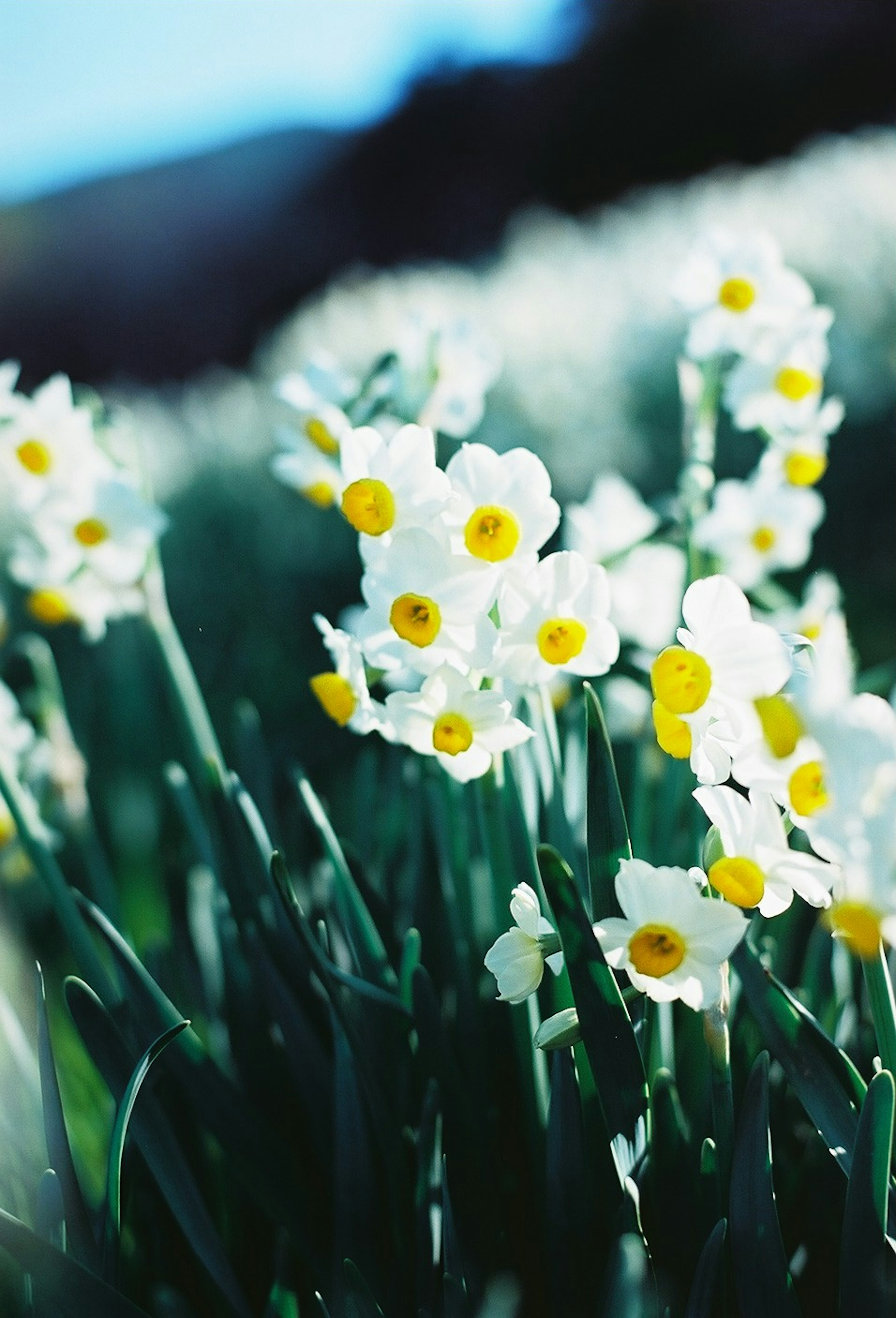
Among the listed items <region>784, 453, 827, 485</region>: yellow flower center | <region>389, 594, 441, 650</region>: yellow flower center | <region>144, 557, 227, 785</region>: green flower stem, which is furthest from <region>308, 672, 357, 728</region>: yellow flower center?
<region>784, 453, 827, 485</region>: yellow flower center

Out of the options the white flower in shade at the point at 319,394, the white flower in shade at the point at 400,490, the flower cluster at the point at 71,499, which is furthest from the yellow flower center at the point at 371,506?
the flower cluster at the point at 71,499

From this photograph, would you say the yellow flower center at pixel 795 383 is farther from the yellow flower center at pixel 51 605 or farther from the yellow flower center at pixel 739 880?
the yellow flower center at pixel 51 605

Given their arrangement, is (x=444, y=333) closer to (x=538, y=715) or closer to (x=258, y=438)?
(x=538, y=715)

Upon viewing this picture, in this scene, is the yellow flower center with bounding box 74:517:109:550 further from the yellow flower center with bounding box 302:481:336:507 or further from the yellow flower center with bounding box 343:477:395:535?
the yellow flower center with bounding box 343:477:395:535

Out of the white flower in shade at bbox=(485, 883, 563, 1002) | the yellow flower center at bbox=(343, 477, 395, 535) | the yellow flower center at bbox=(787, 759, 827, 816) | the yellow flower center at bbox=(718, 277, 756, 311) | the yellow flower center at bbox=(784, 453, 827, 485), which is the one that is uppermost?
the yellow flower center at bbox=(718, 277, 756, 311)

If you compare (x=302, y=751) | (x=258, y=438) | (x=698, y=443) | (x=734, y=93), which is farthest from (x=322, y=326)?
(x=698, y=443)
